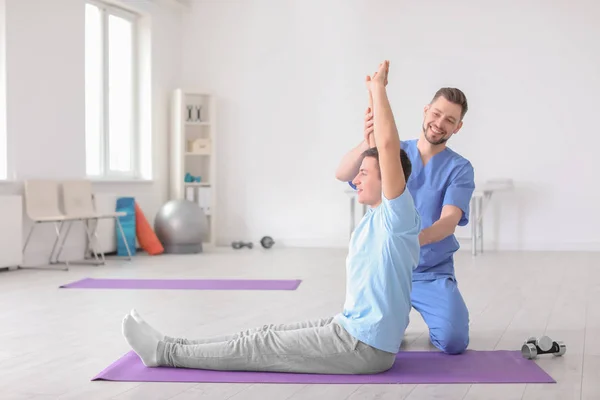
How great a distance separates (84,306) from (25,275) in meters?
1.66

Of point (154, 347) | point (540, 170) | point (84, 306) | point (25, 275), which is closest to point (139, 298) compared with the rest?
point (84, 306)

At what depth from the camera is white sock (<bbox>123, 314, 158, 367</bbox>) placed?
248 cm

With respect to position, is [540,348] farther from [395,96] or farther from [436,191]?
[395,96]

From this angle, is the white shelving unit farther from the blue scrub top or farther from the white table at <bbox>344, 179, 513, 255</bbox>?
the blue scrub top

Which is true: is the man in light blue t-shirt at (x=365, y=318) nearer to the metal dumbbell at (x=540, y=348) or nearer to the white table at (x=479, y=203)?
the metal dumbbell at (x=540, y=348)

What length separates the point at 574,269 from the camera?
6.00 m

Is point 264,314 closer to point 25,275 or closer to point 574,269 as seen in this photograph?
point 25,275

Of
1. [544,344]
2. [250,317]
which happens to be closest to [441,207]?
[544,344]

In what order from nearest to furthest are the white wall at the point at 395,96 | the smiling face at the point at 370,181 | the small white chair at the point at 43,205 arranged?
the smiling face at the point at 370,181
the small white chair at the point at 43,205
the white wall at the point at 395,96

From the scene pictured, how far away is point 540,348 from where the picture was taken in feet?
9.28

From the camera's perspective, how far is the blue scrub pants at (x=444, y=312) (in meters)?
2.88

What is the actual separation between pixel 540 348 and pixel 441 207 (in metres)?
0.69

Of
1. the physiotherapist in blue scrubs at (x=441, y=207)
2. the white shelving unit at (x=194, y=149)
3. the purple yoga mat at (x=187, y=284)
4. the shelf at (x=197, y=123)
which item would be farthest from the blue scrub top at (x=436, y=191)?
the shelf at (x=197, y=123)

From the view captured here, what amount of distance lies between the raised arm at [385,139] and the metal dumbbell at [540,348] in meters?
1.04
